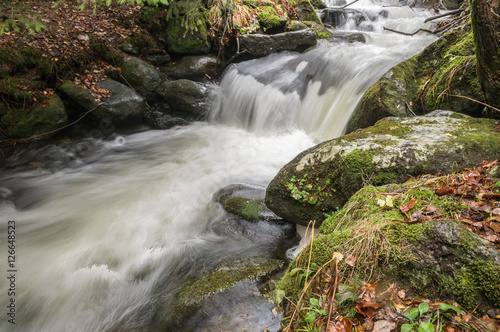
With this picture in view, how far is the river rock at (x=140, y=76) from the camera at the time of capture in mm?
8539

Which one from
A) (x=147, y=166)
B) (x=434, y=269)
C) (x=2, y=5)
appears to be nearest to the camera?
(x=434, y=269)

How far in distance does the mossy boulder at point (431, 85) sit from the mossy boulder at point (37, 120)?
739 cm

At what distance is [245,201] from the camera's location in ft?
16.0

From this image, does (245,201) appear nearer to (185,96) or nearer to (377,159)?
(377,159)

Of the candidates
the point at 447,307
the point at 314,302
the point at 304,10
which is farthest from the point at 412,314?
the point at 304,10

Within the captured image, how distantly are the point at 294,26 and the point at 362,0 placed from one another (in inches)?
362

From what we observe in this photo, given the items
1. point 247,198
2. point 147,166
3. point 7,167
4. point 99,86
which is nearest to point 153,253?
point 247,198

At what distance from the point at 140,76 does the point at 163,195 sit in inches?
192

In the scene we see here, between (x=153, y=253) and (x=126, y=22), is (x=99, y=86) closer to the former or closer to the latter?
(x=126, y=22)

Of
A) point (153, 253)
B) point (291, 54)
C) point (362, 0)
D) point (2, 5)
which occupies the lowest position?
point (153, 253)

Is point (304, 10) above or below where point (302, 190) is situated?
above

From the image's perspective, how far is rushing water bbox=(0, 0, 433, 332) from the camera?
132 inches

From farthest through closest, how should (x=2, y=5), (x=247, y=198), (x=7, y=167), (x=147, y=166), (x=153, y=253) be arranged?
(x=147, y=166)
(x=7, y=167)
(x=2, y=5)
(x=247, y=198)
(x=153, y=253)

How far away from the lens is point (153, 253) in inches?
163
